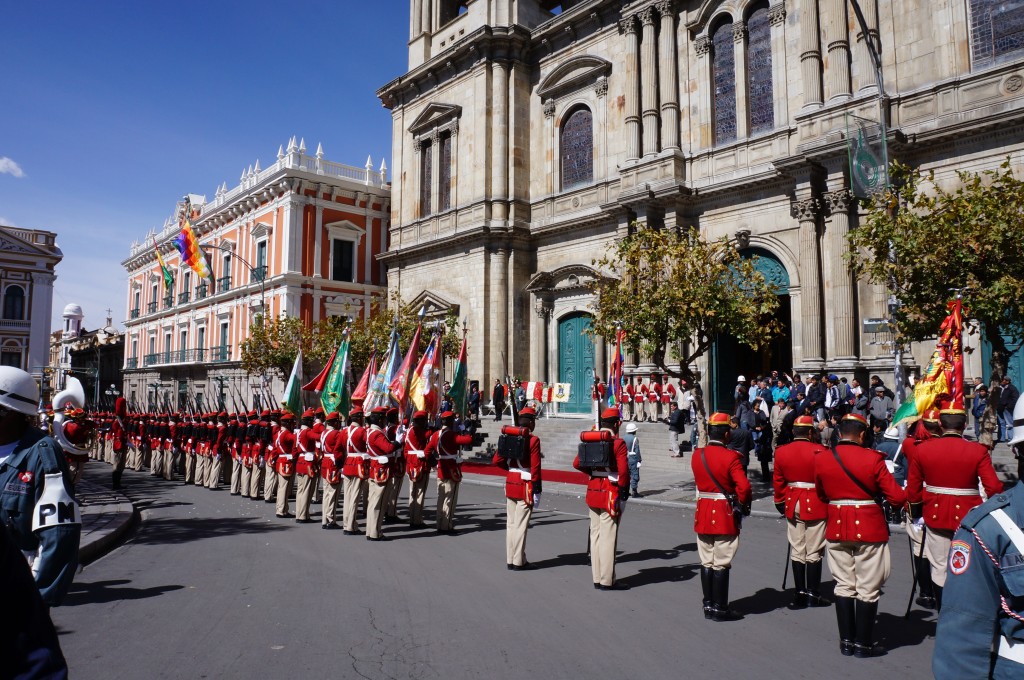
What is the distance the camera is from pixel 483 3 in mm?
29359

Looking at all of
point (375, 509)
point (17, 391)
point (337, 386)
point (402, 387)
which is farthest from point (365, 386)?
point (17, 391)

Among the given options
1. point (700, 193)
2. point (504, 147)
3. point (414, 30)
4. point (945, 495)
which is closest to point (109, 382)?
point (414, 30)

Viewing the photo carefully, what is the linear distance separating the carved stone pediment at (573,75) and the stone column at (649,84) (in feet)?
6.45

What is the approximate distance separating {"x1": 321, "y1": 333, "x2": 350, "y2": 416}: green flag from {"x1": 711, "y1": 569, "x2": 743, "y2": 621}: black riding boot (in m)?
9.85

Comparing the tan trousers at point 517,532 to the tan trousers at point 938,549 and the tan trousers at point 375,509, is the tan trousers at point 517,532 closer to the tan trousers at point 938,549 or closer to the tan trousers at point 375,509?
the tan trousers at point 375,509

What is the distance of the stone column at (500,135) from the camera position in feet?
93.1

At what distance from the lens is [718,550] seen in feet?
20.8

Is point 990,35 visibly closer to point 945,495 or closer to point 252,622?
point 945,495

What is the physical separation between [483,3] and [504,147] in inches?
246

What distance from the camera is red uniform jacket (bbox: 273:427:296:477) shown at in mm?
12375

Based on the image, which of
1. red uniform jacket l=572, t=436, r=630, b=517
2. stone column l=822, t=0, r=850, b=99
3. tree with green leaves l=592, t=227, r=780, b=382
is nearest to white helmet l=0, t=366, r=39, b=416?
red uniform jacket l=572, t=436, r=630, b=517

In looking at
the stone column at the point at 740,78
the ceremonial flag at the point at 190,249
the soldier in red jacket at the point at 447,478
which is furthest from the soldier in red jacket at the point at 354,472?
the ceremonial flag at the point at 190,249

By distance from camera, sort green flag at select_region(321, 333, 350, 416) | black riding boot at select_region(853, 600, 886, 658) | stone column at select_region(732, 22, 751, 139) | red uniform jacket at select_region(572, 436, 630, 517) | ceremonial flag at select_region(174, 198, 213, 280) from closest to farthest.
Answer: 1. black riding boot at select_region(853, 600, 886, 658)
2. red uniform jacket at select_region(572, 436, 630, 517)
3. green flag at select_region(321, 333, 350, 416)
4. stone column at select_region(732, 22, 751, 139)
5. ceremonial flag at select_region(174, 198, 213, 280)

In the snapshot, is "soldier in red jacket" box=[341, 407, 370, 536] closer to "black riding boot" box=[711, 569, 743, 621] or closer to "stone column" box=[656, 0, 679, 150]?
"black riding boot" box=[711, 569, 743, 621]
